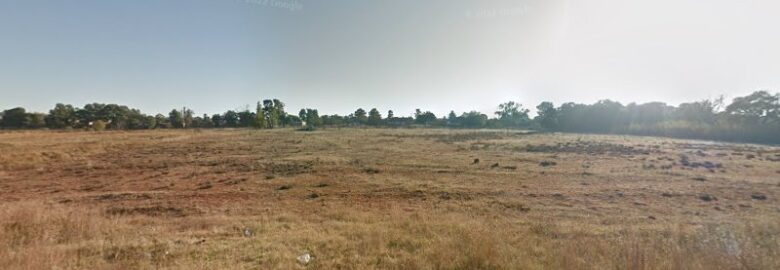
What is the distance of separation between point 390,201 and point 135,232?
6.77 m

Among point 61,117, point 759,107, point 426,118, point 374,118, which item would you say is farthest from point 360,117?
point 759,107

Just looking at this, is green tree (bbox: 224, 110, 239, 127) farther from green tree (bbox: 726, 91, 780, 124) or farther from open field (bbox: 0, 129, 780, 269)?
green tree (bbox: 726, 91, 780, 124)

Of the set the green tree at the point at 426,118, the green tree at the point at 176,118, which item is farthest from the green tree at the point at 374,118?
the green tree at the point at 176,118

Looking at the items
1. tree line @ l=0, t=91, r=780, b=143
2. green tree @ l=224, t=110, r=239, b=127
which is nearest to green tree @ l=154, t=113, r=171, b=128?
tree line @ l=0, t=91, r=780, b=143

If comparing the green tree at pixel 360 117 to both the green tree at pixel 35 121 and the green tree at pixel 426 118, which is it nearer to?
the green tree at pixel 426 118

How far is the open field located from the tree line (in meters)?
52.1

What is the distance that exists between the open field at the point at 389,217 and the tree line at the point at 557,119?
52.1 m

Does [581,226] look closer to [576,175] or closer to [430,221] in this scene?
[430,221]

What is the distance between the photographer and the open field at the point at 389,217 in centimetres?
485

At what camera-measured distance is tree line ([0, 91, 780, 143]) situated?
5600 centimetres

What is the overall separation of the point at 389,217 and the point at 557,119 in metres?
91.9

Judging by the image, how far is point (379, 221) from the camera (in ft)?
25.6

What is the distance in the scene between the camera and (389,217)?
823cm

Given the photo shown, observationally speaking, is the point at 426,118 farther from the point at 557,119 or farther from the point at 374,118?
the point at 557,119
